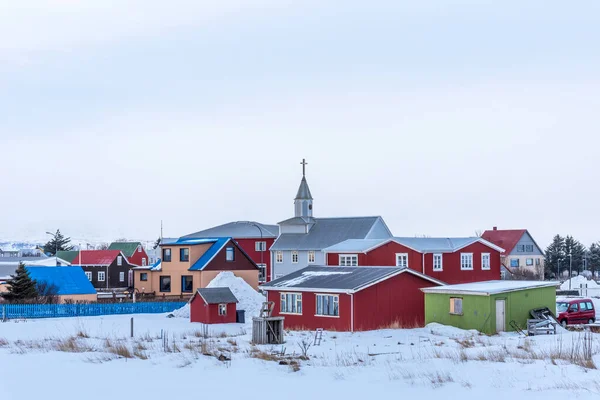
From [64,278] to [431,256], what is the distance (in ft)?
97.1

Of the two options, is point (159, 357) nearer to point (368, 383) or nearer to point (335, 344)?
point (368, 383)

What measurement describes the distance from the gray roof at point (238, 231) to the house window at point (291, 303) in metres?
41.8

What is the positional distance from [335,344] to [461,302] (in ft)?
34.1

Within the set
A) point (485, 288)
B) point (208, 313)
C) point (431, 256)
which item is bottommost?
point (208, 313)

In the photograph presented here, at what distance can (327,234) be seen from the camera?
74.4m

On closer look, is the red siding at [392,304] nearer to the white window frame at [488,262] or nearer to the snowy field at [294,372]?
the snowy field at [294,372]

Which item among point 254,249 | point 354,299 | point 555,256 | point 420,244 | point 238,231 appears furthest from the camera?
point 555,256

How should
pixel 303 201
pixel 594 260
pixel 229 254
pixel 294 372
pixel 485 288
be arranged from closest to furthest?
pixel 294 372 < pixel 485 288 < pixel 229 254 < pixel 303 201 < pixel 594 260

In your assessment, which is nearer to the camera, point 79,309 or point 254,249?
point 79,309

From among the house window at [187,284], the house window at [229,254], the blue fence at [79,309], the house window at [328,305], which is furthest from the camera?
the house window at [229,254]

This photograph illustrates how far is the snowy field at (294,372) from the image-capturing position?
1680 cm

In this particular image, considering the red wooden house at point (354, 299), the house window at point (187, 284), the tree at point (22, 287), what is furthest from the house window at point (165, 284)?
the red wooden house at point (354, 299)

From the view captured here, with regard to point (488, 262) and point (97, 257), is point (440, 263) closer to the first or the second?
point (488, 262)

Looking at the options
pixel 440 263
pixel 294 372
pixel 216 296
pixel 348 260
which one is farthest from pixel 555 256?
pixel 294 372
